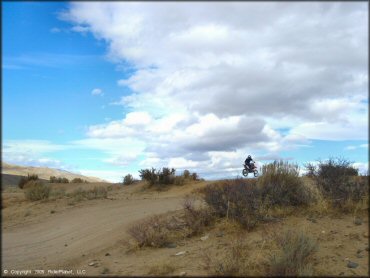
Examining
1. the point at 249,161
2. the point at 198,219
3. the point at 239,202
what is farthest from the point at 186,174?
the point at 239,202

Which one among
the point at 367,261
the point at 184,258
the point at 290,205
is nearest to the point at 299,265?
the point at 367,261

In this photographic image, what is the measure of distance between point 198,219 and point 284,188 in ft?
8.64

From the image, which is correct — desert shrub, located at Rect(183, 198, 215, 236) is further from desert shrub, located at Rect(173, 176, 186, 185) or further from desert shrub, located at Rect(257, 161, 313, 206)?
desert shrub, located at Rect(173, 176, 186, 185)

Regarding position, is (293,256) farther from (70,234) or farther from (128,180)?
(128,180)

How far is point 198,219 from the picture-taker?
445 inches

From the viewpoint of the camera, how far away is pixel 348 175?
1209 centimetres

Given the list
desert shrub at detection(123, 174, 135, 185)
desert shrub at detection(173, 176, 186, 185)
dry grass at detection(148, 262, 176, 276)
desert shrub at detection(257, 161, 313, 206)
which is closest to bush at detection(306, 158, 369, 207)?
desert shrub at detection(257, 161, 313, 206)

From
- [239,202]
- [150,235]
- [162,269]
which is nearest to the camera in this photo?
[162,269]

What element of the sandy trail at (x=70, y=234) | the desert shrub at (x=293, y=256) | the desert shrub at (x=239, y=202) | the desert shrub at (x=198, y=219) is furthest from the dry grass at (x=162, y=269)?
the desert shrub at (x=239, y=202)

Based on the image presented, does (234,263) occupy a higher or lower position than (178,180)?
lower

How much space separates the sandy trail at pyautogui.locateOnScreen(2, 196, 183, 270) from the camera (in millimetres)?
10953

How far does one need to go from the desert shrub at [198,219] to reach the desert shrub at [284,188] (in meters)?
1.61

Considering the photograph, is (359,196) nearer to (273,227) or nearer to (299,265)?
(273,227)

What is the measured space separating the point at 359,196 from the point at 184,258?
521 centimetres
